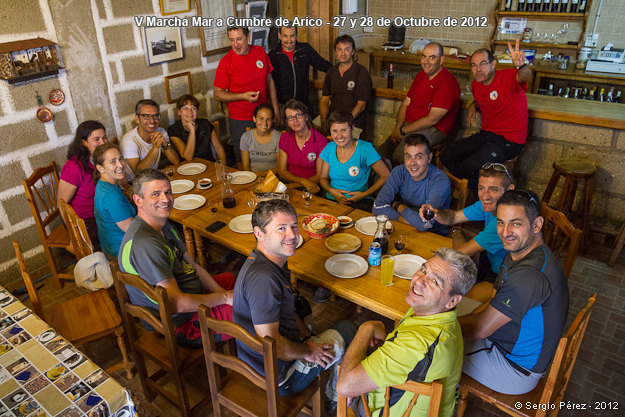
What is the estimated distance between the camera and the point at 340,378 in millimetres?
1795

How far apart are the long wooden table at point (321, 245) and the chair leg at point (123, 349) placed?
752mm

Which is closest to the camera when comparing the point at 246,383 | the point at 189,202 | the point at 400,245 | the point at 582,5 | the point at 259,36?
the point at 246,383

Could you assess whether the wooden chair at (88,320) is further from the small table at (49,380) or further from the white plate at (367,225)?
the white plate at (367,225)

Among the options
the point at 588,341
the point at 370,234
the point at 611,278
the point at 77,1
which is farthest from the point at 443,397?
the point at 77,1

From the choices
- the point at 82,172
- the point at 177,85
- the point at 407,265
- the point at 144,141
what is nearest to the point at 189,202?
the point at 82,172

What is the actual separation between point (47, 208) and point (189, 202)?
124cm

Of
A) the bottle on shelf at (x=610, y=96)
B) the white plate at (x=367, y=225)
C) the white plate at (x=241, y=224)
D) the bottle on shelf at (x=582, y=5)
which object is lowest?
the white plate at (x=367, y=225)

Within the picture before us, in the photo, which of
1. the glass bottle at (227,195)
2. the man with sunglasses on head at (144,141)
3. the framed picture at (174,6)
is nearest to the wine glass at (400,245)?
the glass bottle at (227,195)

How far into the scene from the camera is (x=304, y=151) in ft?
13.0

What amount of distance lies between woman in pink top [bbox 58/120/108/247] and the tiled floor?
2.41 feet

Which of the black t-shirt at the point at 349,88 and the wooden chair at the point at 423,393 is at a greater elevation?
the black t-shirt at the point at 349,88

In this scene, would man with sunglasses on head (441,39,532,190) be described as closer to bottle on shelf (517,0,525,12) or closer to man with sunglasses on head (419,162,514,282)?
man with sunglasses on head (419,162,514,282)

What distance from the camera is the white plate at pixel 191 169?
382 centimetres

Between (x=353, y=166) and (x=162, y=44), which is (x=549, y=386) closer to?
(x=353, y=166)
